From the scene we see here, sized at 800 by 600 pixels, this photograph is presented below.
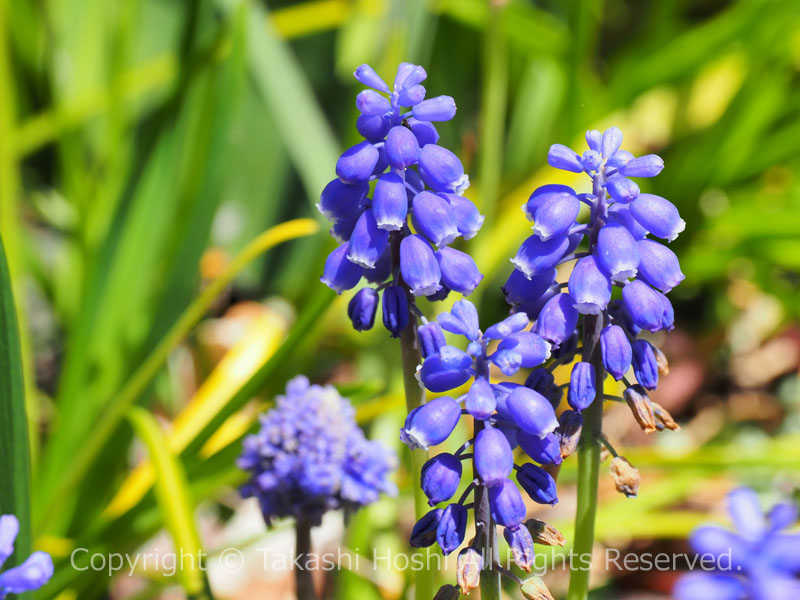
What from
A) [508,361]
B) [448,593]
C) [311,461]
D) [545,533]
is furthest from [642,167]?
[311,461]

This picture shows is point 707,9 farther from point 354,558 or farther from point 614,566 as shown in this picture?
point 354,558

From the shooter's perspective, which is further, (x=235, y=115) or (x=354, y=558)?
(x=235, y=115)

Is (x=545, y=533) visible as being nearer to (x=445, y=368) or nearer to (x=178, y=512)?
(x=445, y=368)

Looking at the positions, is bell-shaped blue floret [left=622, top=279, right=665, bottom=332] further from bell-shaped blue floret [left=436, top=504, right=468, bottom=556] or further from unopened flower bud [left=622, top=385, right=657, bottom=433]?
bell-shaped blue floret [left=436, top=504, right=468, bottom=556]

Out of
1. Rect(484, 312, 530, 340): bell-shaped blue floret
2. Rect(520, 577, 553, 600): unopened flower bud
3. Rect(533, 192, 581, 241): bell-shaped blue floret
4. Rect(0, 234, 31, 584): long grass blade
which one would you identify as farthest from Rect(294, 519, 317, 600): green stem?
Rect(533, 192, 581, 241): bell-shaped blue floret

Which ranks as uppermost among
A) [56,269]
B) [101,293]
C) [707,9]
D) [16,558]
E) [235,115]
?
[707,9]

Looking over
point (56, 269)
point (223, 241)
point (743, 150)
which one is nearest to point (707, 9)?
point (743, 150)

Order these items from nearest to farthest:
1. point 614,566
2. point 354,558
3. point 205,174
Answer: point 354,558 < point 205,174 < point 614,566

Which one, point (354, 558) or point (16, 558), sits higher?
point (354, 558)
